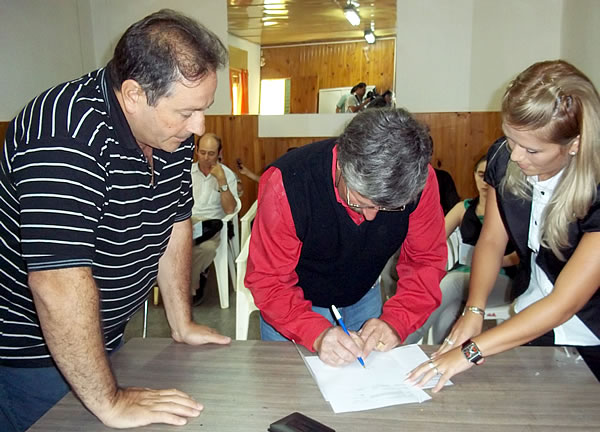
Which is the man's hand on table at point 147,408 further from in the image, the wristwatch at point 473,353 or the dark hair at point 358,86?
the dark hair at point 358,86

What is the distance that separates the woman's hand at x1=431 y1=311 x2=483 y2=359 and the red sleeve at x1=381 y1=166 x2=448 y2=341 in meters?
0.11

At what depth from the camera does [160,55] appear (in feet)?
2.97

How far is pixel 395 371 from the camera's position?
111cm

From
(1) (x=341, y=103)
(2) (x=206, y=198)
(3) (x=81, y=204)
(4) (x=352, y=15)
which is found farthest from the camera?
(1) (x=341, y=103)

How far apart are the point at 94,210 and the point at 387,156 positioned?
59 centimetres

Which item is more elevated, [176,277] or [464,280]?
[176,277]

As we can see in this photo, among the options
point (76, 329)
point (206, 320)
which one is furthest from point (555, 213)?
point (206, 320)

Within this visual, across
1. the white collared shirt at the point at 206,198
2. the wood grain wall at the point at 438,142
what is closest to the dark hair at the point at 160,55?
the white collared shirt at the point at 206,198

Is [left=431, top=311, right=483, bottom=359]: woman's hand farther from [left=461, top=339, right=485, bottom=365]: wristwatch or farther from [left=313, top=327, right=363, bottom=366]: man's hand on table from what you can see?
[left=313, top=327, right=363, bottom=366]: man's hand on table

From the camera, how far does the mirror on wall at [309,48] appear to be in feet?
15.1

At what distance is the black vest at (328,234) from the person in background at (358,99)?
3.48 metres

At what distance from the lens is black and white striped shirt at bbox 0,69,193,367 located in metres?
0.82

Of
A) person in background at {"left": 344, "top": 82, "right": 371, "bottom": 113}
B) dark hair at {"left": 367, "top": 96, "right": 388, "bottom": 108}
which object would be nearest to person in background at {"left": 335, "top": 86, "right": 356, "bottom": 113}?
person in background at {"left": 344, "top": 82, "right": 371, "bottom": 113}

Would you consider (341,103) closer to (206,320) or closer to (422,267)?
(206,320)
